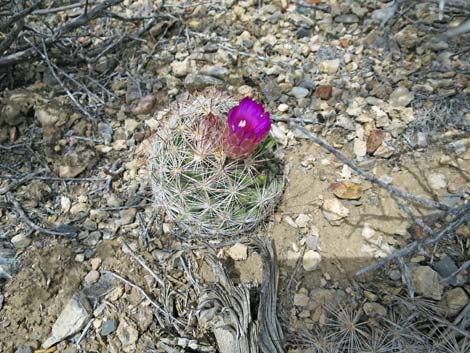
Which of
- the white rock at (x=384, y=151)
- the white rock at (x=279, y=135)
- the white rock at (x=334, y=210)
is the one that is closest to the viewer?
the white rock at (x=334, y=210)

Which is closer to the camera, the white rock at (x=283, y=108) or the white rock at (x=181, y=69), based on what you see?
the white rock at (x=283, y=108)

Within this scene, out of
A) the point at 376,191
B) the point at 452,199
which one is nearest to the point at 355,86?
the point at 376,191

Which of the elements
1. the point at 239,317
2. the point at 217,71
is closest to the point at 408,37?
the point at 217,71

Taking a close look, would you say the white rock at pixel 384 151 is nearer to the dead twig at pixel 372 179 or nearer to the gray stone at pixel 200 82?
the dead twig at pixel 372 179

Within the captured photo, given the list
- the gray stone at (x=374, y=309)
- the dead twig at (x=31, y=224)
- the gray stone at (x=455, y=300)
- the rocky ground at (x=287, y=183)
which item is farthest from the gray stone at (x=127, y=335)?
the gray stone at (x=455, y=300)

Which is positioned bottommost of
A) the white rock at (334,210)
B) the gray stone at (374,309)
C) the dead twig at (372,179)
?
the gray stone at (374,309)

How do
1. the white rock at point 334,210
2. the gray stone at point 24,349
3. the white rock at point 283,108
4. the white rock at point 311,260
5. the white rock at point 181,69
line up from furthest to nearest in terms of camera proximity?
the white rock at point 181,69
the white rock at point 283,108
the white rock at point 334,210
the white rock at point 311,260
the gray stone at point 24,349

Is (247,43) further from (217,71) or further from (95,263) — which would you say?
(95,263)
